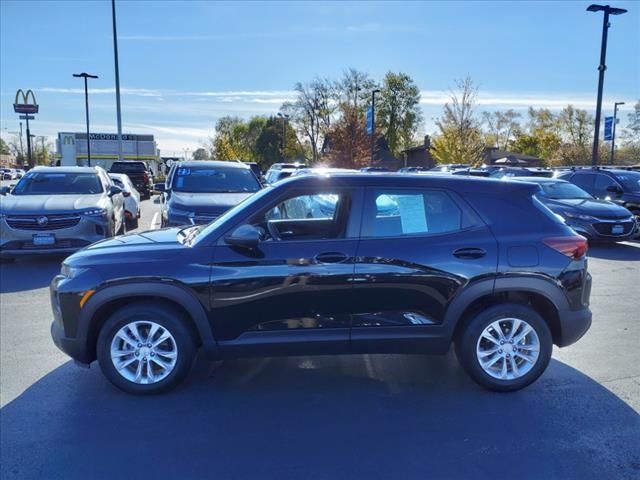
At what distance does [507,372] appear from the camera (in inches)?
163

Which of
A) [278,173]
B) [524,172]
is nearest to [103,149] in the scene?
[278,173]

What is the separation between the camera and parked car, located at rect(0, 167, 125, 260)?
331 inches

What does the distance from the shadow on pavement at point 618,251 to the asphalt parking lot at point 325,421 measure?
616 centimetres

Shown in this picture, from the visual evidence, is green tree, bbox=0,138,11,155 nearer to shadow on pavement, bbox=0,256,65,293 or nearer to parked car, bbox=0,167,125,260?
parked car, bbox=0,167,125,260

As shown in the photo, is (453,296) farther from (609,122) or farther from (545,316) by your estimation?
(609,122)

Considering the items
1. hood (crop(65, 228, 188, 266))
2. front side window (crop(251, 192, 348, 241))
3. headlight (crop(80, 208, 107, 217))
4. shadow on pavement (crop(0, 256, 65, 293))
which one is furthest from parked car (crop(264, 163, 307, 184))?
hood (crop(65, 228, 188, 266))

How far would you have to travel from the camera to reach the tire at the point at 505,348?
4105 mm

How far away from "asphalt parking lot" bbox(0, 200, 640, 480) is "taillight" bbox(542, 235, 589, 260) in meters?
1.11

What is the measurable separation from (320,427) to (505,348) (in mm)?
1639

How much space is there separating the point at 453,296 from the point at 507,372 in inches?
31.4

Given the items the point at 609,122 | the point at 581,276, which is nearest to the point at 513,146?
the point at 609,122

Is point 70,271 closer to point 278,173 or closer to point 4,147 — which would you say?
point 278,173

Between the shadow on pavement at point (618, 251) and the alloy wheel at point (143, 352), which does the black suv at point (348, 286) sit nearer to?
the alloy wheel at point (143, 352)

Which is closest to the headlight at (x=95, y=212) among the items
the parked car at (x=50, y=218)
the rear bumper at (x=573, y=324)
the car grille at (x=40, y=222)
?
the parked car at (x=50, y=218)
